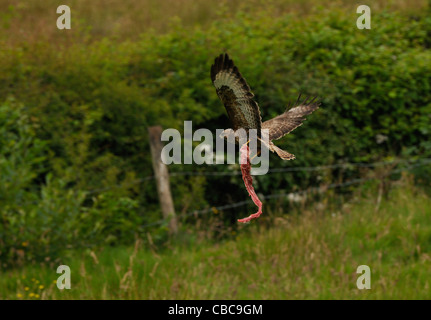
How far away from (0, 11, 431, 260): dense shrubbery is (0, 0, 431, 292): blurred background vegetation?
20 millimetres

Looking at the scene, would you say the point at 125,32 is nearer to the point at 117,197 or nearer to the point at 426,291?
the point at 117,197

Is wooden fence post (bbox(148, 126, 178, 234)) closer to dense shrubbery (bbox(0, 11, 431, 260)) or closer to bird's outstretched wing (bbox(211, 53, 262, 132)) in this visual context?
dense shrubbery (bbox(0, 11, 431, 260))

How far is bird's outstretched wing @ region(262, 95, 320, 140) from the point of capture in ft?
6.16

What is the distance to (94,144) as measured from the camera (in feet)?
24.2

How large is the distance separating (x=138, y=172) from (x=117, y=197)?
2.79 feet

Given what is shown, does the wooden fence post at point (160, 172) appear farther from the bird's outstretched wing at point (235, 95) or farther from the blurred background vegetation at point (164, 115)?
the bird's outstretched wing at point (235, 95)

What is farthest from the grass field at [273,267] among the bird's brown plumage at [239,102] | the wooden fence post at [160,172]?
the bird's brown plumage at [239,102]

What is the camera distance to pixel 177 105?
7.31m

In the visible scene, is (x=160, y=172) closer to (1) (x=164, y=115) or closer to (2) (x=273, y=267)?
(1) (x=164, y=115)

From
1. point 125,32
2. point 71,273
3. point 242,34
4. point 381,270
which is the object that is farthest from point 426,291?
point 125,32

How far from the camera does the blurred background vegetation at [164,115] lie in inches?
235

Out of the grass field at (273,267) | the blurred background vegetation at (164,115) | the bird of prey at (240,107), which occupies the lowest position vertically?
the grass field at (273,267)

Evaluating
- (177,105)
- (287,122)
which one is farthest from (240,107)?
(177,105)

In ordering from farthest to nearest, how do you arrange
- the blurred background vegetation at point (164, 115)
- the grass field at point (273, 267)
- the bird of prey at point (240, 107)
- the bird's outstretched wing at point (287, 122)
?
the blurred background vegetation at point (164, 115), the grass field at point (273, 267), the bird's outstretched wing at point (287, 122), the bird of prey at point (240, 107)
